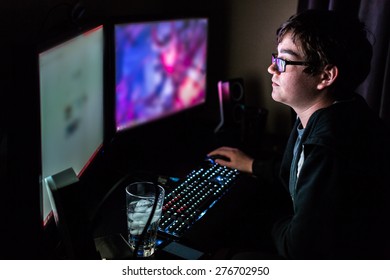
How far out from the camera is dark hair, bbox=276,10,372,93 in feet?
4.04

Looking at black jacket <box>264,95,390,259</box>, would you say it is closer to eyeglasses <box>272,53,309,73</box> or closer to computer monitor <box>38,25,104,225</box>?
eyeglasses <box>272,53,309,73</box>

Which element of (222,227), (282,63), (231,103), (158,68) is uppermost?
(282,63)

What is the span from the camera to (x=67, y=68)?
42.9 inches

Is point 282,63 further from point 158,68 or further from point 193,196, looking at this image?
point 158,68

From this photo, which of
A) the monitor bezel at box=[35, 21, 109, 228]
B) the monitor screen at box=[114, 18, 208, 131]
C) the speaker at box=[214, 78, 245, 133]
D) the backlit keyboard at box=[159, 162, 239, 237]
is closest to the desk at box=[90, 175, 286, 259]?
the backlit keyboard at box=[159, 162, 239, 237]

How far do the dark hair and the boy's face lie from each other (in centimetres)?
2

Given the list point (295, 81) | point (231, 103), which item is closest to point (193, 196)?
point (295, 81)

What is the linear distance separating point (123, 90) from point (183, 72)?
0.38 metres

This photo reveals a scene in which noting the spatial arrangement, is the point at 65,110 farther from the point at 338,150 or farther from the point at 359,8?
the point at 359,8

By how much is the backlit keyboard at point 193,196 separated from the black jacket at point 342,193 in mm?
257

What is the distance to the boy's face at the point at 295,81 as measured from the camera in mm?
1274

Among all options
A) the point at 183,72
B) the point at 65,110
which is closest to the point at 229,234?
the point at 65,110

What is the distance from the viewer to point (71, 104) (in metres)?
1.14

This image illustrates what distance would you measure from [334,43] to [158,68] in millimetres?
749
